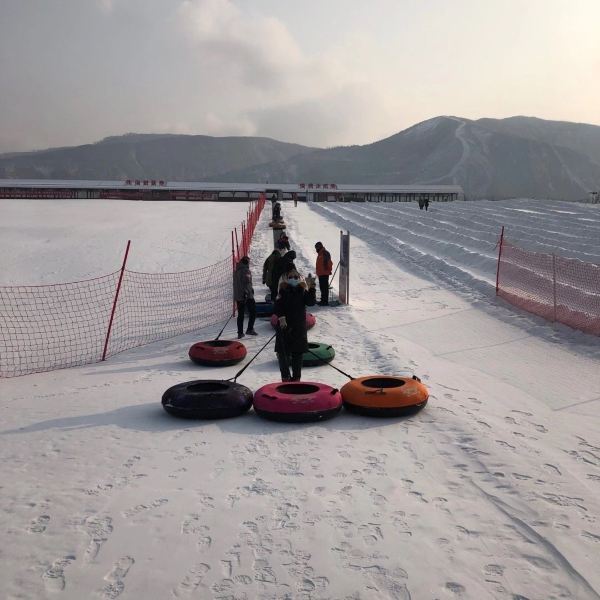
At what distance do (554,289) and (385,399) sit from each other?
714 centimetres

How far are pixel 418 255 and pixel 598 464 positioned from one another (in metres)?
17.3

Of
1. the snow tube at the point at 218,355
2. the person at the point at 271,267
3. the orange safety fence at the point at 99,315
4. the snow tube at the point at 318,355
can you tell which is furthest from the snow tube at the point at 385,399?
the person at the point at 271,267

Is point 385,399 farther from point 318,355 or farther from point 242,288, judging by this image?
point 242,288

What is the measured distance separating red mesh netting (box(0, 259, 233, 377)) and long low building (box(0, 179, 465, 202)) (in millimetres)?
50510

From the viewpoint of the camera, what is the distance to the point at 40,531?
4668mm

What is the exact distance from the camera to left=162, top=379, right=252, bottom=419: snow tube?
7.25 meters

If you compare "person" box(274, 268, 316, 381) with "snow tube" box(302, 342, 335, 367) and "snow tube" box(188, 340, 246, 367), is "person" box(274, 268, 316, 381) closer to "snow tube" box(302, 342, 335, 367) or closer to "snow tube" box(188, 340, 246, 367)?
"snow tube" box(302, 342, 335, 367)

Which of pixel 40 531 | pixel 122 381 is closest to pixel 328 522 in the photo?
pixel 40 531

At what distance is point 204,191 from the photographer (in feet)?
255

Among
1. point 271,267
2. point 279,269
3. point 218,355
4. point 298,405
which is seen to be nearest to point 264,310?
point 271,267

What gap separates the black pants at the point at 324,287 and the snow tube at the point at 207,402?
6.75 m

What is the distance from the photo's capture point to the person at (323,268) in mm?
13875

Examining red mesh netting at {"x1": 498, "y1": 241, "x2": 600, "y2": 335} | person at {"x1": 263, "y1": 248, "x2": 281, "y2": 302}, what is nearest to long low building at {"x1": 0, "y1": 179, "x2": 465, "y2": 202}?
red mesh netting at {"x1": 498, "y1": 241, "x2": 600, "y2": 335}

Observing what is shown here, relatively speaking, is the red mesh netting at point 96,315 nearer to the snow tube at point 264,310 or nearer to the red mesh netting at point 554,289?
the snow tube at point 264,310
